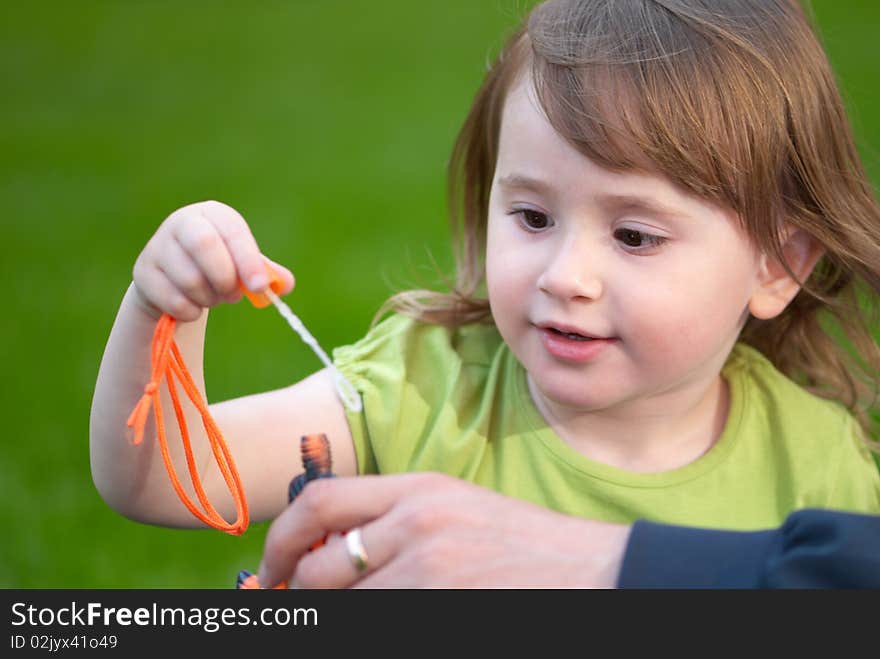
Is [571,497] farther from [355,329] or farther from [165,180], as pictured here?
[165,180]

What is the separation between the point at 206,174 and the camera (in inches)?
218

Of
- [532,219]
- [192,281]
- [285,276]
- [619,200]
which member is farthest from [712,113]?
[192,281]

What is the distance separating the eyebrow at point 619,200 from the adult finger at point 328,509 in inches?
23.2

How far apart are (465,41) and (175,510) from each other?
616 centimetres

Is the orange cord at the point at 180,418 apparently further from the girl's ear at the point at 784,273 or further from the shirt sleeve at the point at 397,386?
the girl's ear at the point at 784,273

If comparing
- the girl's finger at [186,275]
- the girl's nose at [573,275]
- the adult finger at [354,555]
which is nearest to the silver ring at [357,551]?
the adult finger at [354,555]

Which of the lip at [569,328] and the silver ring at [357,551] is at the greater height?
the lip at [569,328]

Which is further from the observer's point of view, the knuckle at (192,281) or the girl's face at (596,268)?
the girl's face at (596,268)

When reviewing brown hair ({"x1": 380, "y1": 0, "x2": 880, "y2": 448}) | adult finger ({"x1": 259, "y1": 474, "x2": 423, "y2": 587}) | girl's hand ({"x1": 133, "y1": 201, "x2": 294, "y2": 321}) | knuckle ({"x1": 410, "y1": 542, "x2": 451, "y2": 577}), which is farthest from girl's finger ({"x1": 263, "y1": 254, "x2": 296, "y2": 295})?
brown hair ({"x1": 380, "y1": 0, "x2": 880, "y2": 448})

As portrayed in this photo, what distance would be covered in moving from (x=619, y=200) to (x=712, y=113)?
0.72ft

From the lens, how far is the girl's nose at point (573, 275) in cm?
182

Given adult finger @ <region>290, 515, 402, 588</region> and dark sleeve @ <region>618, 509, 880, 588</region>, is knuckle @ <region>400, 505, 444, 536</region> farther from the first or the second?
dark sleeve @ <region>618, 509, 880, 588</region>

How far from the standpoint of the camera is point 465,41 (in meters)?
7.75

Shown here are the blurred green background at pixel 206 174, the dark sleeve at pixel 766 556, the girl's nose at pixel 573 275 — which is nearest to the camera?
the dark sleeve at pixel 766 556
